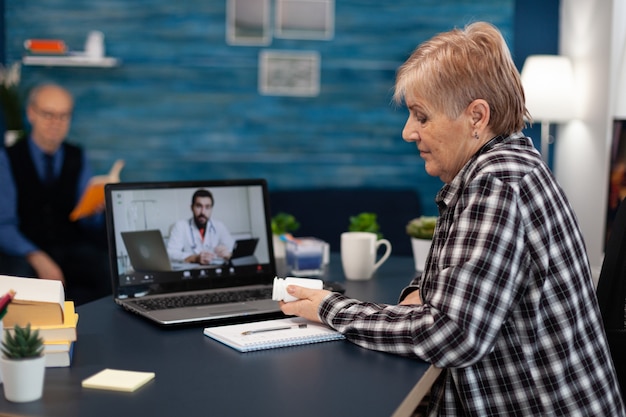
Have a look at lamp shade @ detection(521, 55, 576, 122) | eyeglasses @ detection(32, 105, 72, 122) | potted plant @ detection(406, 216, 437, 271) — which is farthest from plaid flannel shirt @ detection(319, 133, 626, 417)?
eyeglasses @ detection(32, 105, 72, 122)

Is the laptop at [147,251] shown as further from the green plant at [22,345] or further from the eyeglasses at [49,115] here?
the eyeglasses at [49,115]

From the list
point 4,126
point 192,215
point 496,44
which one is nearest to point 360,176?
point 4,126

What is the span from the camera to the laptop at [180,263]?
1.83 metres

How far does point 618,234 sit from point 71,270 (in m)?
2.71

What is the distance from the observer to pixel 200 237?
2014mm

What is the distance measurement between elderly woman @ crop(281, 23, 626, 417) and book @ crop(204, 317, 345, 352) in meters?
0.04

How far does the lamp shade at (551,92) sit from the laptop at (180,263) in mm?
2377

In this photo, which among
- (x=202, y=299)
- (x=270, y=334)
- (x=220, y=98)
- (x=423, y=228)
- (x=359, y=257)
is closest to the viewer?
(x=270, y=334)

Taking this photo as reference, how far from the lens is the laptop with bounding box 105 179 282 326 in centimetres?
183

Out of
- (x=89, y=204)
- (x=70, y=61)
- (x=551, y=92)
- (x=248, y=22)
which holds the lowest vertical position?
(x=89, y=204)

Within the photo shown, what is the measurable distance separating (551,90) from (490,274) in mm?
2996

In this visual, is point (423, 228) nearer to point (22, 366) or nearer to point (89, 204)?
point (22, 366)

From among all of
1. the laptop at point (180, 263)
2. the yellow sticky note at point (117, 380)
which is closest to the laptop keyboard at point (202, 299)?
the laptop at point (180, 263)

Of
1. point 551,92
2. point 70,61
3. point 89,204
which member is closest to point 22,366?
point 89,204
